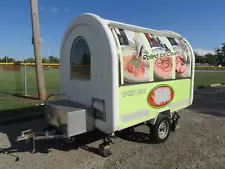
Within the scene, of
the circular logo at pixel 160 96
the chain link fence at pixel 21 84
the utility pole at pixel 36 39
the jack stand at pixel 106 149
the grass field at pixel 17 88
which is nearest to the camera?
the jack stand at pixel 106 149

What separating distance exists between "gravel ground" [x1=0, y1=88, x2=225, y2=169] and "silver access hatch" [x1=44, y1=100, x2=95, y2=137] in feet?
1.96

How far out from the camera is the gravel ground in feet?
12.5

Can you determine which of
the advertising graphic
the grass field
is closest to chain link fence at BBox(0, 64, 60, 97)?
the grass field

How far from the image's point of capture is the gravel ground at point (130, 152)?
12.5 feet

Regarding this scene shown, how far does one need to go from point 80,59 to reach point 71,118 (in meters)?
1.30

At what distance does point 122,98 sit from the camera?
3869 millimetres


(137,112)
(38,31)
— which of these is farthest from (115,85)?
(38,31)

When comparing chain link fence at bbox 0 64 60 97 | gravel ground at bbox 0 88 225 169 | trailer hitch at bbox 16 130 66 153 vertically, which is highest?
chain link fence at bbox 0 64 60 97

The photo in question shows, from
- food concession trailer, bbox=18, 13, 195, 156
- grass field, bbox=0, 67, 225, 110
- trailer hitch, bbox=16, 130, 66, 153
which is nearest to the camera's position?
food concession trailer, bbox=18, 13, 195, 156

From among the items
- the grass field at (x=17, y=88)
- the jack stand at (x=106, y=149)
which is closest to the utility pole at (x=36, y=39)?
the grass field at (x=17, y=88)

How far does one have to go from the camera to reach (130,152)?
4340 millimetres

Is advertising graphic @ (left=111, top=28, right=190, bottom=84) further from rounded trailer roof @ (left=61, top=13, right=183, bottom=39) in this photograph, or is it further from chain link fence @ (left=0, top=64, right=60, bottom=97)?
chain link fence @ (left=0, top=64, right=60, bottom=97)

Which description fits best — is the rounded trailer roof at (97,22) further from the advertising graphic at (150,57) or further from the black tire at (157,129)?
the black tire at (157,129)

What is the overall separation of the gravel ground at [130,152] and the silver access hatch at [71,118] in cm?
60
